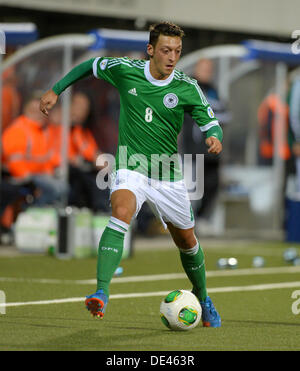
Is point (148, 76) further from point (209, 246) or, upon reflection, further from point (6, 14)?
point (6, 14)

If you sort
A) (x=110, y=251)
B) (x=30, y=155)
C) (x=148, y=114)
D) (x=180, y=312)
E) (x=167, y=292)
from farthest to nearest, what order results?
(x=30, y=155) < (x=167, y=292) < (x=148, y=114) < (x=180, y=312) < (x=110, y=251)

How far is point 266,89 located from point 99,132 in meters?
4.09

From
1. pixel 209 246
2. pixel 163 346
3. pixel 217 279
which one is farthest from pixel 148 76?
pixel 209 246

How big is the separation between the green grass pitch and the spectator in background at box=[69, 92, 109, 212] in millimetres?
2948

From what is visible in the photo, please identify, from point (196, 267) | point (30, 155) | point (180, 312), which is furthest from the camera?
point (30, 155)

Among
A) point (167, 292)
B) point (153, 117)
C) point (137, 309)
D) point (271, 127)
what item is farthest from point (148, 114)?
point (271, 127)

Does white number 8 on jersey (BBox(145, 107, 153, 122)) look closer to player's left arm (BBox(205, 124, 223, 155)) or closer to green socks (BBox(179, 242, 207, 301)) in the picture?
player's left arm (BBox(205, 124, 223, 155))

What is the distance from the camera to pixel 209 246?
54.7ft

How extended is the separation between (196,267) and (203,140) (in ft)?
33.8

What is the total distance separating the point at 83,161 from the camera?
57.4 ft

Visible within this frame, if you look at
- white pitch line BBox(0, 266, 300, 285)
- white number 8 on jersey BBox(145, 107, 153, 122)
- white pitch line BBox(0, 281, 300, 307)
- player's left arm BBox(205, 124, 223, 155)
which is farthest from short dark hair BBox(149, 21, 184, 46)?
white pitch line BBox(0, 266, 300, 285)

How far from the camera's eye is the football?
306 inches

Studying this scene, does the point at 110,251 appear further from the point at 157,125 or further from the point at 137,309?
the point at 137,309

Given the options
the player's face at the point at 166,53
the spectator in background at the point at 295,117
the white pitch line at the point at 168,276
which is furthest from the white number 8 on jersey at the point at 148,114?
the spectator in background at the point at 295,117
